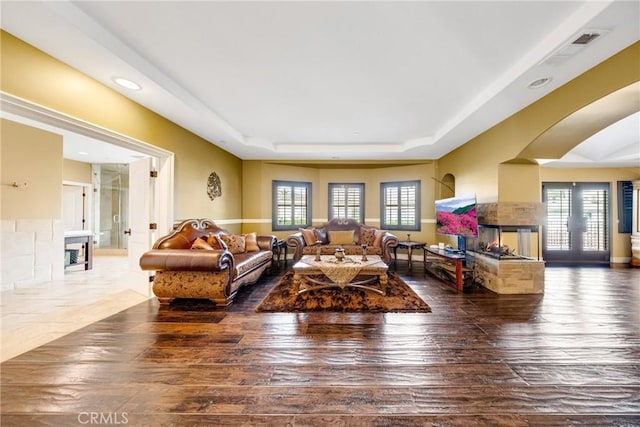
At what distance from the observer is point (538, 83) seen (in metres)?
2.78

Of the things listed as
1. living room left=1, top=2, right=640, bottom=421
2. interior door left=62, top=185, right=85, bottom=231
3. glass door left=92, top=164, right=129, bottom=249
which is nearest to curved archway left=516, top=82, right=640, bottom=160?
living room left=1, top=2, right=640, bottom=421

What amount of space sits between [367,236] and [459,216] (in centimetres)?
205

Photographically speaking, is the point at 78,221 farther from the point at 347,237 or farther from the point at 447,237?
the point at 447,237

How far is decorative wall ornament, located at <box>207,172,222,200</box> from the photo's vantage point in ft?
16.1

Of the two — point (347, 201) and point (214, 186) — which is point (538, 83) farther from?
point (214, 186)

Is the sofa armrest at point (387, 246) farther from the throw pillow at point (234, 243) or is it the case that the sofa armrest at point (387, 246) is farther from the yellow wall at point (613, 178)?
the yellow wall at point (613, 178)

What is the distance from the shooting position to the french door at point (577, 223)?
6016 mm

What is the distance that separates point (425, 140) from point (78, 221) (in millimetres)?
9089

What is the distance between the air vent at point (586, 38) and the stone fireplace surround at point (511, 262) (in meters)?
2.25

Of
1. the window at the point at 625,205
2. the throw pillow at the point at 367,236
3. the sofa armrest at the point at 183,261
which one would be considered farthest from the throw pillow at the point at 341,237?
the window at the point at 625,205

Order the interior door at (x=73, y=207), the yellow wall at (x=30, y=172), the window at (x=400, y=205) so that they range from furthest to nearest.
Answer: the window at (x=400, y=205)
the interior door at (x=73, y=207)
the yellow wall at (x=30, y=172)

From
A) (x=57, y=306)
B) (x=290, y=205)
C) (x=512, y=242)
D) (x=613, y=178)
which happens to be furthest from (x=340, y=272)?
(x=613, y=178)

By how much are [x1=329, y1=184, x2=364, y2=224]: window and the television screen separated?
96.2 inches

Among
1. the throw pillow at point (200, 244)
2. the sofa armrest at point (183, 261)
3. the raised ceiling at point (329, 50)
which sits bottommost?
the sofa armrest at point (183, 261)
